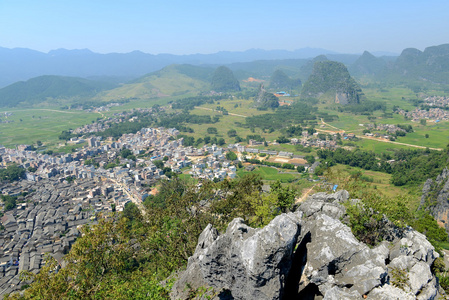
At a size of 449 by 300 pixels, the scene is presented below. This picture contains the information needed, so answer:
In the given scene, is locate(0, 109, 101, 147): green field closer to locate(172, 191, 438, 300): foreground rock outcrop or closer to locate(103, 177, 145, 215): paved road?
locate(103, 177, 145, 215): paved road

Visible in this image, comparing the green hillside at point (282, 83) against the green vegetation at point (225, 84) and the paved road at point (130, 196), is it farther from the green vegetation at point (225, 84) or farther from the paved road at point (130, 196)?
the paved road at point (130, 196)

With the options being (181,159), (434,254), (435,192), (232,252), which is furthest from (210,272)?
(181,159)

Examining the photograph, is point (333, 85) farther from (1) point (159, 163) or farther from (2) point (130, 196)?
(2) point (130, 196)

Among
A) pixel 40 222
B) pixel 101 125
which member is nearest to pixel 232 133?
pixel 101 125

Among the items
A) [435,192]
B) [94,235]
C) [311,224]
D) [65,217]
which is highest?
[311,224]

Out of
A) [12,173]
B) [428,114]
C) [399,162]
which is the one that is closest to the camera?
[399,162]

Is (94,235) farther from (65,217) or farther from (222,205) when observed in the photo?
(65,217)

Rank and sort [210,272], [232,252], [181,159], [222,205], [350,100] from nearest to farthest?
[232,252]
[210,272]
[222,205]
[181,159]
[350,100]
